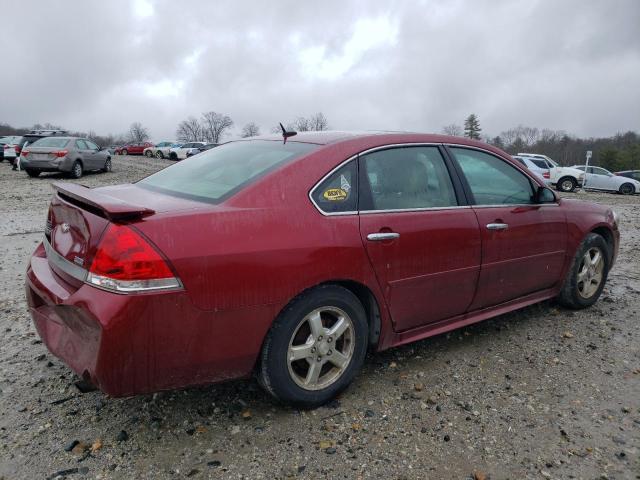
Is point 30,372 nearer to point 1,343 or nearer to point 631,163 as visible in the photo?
point 1,343

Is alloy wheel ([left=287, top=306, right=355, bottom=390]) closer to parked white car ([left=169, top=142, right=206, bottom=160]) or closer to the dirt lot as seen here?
the dirt lot

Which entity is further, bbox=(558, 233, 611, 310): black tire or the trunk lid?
bbox=(558, 233, 611, 310): black tire

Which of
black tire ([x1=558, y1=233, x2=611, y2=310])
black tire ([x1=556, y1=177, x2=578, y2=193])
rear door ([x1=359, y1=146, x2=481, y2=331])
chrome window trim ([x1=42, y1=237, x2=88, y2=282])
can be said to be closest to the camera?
chrome window trim ([x1=42, y1=237, x2=88, y2=282])

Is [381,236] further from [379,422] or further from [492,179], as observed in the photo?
[492,179]

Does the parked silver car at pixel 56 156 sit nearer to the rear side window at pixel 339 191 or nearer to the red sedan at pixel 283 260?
the red sedan at pixel 283 260

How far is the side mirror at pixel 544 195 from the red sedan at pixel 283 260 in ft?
0.34

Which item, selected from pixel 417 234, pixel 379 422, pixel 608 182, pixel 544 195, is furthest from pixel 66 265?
pixel 608 182

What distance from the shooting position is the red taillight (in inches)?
82.9

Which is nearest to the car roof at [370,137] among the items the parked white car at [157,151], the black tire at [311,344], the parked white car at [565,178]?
the black tire at [311,344]

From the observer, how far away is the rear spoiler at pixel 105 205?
2.16 meters

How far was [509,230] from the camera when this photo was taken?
348cm

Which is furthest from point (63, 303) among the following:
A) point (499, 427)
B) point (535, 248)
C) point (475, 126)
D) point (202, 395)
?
point (475, 126)

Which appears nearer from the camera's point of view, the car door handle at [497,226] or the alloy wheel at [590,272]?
the car door handle at [497,226]

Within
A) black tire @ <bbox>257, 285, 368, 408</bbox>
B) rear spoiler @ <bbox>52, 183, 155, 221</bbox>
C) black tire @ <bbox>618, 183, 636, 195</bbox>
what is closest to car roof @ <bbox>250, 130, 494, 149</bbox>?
black tire @ <bbox>257, 285, 368, 408</bbox>
